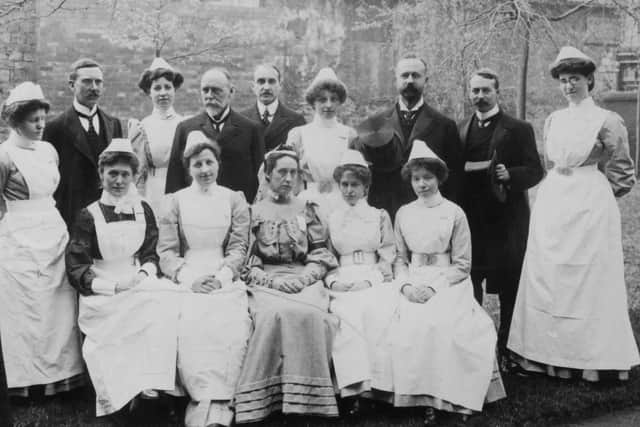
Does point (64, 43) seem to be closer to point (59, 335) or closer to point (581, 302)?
point (59, 335)

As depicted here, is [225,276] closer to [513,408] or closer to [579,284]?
[513,408]

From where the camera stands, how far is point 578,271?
506 cm

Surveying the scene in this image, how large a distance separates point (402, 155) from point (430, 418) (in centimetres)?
205

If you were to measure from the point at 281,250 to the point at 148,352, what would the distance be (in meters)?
1.15

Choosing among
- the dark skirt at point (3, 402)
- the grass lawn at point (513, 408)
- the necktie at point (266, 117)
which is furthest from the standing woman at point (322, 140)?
the dark skirt at point (3, 402)

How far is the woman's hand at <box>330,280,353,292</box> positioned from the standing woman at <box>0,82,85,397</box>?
181cm

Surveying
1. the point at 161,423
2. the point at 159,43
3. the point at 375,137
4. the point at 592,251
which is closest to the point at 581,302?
the point at 592,251

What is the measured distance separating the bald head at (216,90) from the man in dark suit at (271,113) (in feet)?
1.76

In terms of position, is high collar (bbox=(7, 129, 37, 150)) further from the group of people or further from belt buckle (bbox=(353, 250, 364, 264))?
belt buckle (bbox=(353, 250, 364, 264))

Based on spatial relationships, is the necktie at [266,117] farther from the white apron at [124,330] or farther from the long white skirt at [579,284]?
the long white skirt at [579,284]

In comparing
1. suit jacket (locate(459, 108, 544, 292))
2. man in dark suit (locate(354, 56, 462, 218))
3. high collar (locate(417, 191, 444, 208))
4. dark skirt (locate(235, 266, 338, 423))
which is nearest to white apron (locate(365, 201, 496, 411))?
dark skirt (locate(235, 266, 338, 423))

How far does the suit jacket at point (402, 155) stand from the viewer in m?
5.31


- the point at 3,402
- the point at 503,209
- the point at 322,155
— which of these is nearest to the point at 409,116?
the point at 322,155

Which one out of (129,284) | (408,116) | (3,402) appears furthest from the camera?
(408,116)
